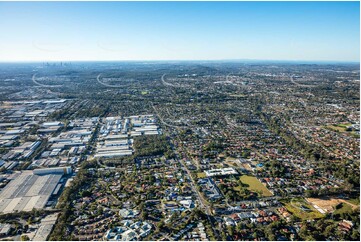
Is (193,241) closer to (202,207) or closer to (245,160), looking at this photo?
(202,207)

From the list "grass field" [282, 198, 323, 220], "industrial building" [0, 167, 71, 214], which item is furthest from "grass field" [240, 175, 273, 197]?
"industrial building" [0, 167, 71, 214]

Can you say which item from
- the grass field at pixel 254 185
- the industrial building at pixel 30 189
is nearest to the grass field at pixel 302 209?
the grass field at pixel 254 185

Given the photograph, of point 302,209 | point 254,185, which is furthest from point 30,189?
point 302,209

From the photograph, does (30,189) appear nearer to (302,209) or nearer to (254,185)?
(254,185)

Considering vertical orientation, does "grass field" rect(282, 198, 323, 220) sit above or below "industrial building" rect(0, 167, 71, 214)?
below

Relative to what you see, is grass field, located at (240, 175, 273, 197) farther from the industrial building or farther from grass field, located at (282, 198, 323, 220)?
the industrial building

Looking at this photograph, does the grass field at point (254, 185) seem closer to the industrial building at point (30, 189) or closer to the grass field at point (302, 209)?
the grass field at point (302, 209)

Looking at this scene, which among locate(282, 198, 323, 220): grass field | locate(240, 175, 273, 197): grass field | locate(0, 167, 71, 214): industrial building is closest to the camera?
locate(282, 198, 323, 220): grass field
